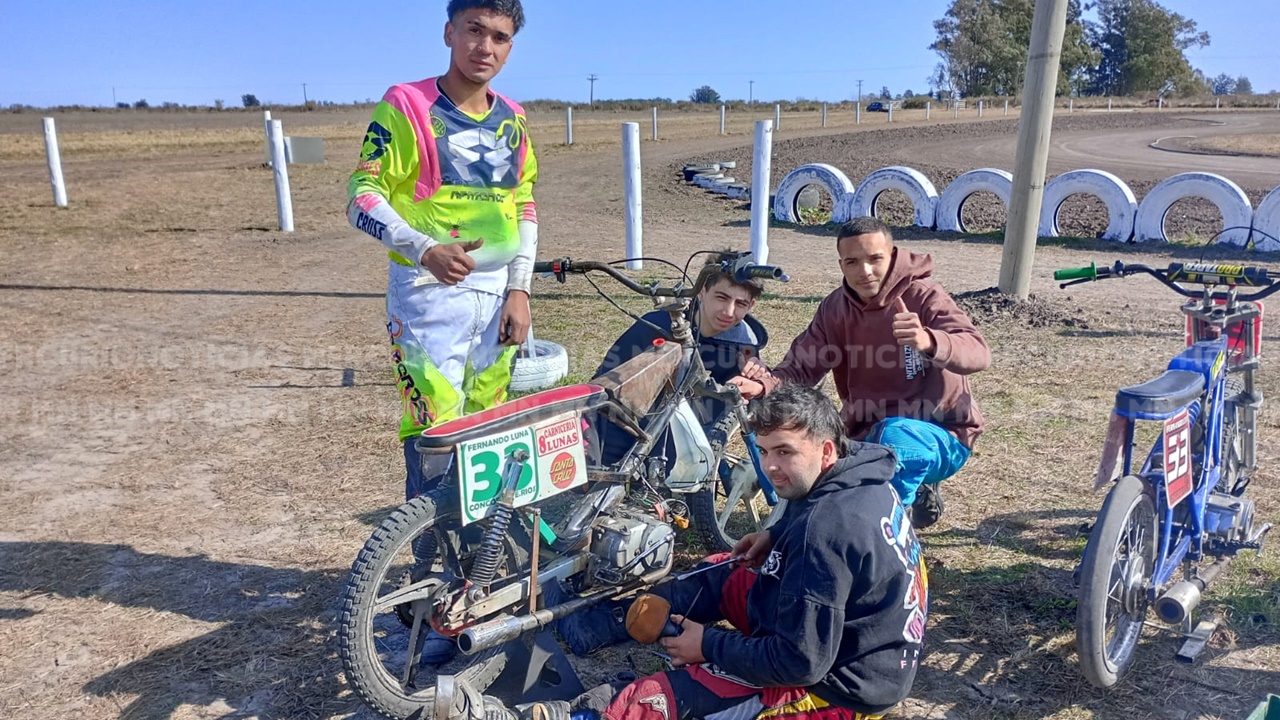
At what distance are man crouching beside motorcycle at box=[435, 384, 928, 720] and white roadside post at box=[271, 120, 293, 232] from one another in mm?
11034

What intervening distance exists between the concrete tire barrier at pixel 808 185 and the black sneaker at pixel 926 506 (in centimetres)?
920

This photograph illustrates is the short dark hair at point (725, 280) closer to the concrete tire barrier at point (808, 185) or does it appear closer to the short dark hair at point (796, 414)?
the short dark hair at point (796, 414)

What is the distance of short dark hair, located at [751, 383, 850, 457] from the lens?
2.45 m

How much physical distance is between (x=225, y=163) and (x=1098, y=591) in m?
24.4

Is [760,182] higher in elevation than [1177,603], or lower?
higher

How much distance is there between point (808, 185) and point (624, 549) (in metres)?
11.9

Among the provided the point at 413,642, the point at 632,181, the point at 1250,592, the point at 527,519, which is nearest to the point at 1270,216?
the point at 632,181

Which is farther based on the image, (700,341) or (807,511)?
(700,341)

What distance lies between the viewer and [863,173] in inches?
749

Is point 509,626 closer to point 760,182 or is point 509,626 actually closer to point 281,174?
point 760,182

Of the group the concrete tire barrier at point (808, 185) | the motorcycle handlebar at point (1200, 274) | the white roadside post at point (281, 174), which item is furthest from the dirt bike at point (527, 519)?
the white roadside post at point (281, 174)

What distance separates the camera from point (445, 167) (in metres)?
3.14

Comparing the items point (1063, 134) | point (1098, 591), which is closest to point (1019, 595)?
point (1098, 591)

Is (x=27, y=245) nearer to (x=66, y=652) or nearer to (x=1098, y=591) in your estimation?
(x=66, y=652)
